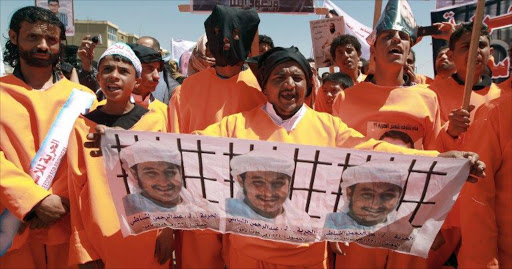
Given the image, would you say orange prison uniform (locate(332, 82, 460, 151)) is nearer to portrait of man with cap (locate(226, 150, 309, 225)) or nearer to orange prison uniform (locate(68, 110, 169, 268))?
portrait of man with cap (locate(226, 150, 309, 225))

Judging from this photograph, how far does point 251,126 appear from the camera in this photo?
2.80m

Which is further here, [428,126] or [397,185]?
[428,126]

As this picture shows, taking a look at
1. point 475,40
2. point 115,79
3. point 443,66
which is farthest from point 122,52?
point 443,66

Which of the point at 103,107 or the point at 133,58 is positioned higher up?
the point at 133,58

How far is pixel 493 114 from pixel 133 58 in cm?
231

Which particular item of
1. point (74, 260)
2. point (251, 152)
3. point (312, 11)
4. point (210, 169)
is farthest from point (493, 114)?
point (312, 11)

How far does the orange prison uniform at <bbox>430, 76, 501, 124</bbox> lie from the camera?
11.5ft

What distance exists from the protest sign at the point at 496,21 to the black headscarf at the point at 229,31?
10.5 ft

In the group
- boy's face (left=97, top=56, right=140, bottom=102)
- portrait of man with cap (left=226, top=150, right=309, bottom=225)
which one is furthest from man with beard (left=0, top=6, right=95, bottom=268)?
portrait of man with cap (left=226, top=150, right=309, bottom=225)

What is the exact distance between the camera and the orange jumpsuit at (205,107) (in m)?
3.21

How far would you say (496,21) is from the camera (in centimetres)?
604

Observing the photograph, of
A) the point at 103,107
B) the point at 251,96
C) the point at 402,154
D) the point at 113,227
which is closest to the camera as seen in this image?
the point at 402,154

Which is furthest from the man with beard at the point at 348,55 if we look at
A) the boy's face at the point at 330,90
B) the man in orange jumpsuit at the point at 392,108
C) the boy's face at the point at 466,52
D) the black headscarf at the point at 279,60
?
the black headscarf at the point at 279,60

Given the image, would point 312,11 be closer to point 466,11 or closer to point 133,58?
point 466,11
